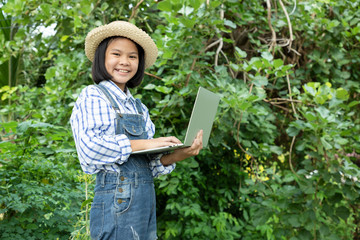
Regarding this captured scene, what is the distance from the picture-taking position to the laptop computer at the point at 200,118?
1.39 metres

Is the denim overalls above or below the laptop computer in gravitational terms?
below

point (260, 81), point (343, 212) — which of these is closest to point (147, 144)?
point (260, 81)

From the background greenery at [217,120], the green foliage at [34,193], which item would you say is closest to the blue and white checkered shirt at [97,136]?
the background greenery at [217,120]

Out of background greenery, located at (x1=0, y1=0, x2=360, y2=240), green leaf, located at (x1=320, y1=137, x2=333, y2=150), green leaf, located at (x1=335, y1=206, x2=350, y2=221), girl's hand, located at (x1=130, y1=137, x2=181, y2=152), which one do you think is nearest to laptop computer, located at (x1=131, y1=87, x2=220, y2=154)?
girl's hand, located at (x1=130, y1=137, x2=181, y2=152)

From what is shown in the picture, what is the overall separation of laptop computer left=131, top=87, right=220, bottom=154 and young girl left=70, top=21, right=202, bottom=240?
3cm

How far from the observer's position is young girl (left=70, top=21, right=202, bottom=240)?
4.36 feet

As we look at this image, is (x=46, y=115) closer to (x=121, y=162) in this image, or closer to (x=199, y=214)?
(x=199, y=214)

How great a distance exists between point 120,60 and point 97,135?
1.04ft

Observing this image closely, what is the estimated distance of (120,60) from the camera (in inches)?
59.7

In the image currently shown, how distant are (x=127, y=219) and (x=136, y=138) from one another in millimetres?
277

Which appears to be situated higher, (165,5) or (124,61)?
(165,5)

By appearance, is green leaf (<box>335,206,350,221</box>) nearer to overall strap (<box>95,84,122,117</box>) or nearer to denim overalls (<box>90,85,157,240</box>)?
denim overalls (<box>90,85,157,240</box>)

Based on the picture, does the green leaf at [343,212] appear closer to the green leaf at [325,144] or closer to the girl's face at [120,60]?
the green leaf at [325,144]

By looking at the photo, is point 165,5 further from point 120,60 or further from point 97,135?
point 97,135
